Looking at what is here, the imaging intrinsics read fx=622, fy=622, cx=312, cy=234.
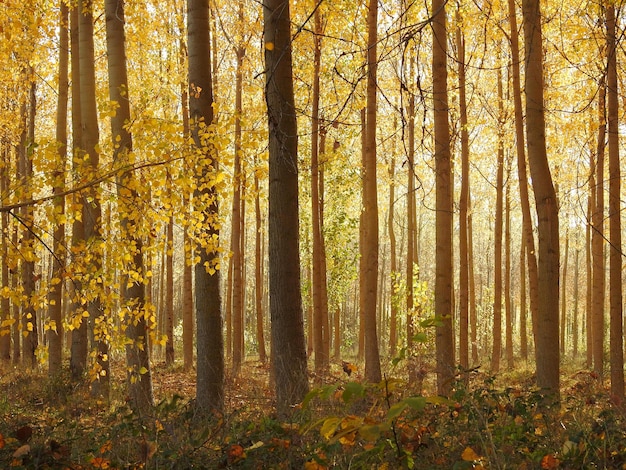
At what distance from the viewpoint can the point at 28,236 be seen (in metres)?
4.75

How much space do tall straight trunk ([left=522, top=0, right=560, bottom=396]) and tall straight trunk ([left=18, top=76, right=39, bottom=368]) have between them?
16.2 feet

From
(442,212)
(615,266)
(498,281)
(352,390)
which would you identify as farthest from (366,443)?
(498,281)

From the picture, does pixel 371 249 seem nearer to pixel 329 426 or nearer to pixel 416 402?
pixel 329 426

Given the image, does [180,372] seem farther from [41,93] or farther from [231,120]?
[231,120]

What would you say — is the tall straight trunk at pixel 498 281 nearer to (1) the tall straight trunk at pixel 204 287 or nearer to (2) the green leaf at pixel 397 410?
(1) the tall straight trunk at pixel 204 287

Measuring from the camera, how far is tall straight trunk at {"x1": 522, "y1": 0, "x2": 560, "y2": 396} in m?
6.62

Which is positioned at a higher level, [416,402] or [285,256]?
[285,256]

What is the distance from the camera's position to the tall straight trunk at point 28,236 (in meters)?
4.30

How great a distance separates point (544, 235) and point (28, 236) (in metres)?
5.00

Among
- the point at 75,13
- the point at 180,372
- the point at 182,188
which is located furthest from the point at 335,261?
the point at 182,188

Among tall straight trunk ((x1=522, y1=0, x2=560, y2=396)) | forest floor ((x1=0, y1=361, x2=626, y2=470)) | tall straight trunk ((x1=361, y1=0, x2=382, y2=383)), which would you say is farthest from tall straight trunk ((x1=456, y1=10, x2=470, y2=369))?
forest floor ((x1=0, y1=361, x2=626, y2=470))

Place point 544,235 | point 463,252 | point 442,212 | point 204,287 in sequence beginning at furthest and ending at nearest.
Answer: point 463,252 → point 442,212 → point 204,287 → point 544,235

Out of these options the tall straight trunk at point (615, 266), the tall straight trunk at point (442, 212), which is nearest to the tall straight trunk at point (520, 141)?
the tall straight trunk at point (615, 266)

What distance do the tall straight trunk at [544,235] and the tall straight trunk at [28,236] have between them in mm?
4939
